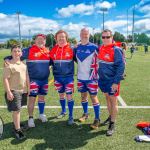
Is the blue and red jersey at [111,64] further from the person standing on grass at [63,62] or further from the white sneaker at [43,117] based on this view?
the white sneaker at [43,117]

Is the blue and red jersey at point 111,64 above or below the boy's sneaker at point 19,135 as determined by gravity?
above

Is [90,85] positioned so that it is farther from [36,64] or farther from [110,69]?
[36,64]

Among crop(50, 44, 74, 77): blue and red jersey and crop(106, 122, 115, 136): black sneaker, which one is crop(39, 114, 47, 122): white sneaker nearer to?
crop(50, 44, 74, 77): blue and red jersey

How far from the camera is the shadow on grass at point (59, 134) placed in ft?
17.6

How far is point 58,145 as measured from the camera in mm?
5316

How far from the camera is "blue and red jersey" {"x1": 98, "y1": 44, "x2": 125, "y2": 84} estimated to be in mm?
5668

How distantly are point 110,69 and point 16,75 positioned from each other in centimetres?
172

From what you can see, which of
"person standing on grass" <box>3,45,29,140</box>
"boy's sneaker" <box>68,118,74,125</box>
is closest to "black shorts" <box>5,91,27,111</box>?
"person standing on grass" <box>3,45,29,140</box>

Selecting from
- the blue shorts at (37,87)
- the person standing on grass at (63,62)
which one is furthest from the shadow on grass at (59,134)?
the blue shorts at (37,87)

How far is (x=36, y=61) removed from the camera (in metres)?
6.36

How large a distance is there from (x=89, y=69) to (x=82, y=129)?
1.21 metres

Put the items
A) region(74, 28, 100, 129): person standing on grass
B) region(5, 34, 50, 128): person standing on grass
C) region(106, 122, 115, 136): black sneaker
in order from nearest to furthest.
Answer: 1. region(106, 122, 115, 136): black sneaker
2. region(74, 28, 100, 129): person standing on grass
3. region(5, 34, 50, 128): person standing on grass

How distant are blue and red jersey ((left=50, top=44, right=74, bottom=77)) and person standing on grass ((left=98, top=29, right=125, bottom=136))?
2.38ft

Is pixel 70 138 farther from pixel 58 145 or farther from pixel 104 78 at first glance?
pixel 104 78
